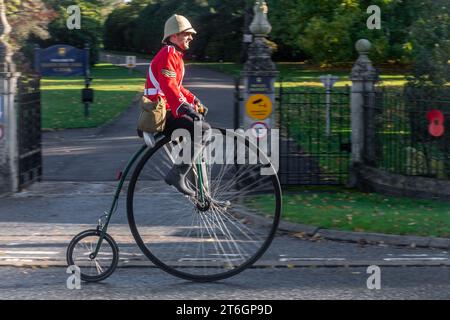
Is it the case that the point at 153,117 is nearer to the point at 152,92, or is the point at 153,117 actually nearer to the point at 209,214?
the point at 152,92

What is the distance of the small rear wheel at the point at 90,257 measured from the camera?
7457 mm

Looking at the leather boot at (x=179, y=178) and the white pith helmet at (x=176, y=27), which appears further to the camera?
the leather boot at (x=179, y=178)

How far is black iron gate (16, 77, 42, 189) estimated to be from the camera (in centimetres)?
1293

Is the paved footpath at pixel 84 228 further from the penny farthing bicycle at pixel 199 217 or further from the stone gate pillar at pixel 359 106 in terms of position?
the stone gate pillar at pixel 359 106

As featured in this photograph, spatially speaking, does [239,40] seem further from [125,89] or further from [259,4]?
[259,4]

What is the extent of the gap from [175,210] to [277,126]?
19.0ft

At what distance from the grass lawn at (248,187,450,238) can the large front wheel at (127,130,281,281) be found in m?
0.98

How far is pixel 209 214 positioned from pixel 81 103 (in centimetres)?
2279

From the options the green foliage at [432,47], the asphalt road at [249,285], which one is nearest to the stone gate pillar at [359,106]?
the green foliage at [432,47]

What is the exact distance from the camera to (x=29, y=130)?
13352 millimetres

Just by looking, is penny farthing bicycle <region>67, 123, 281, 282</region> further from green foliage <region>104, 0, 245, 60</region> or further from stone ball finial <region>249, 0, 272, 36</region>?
green foliage <region>104, 0, 245, 60</region>

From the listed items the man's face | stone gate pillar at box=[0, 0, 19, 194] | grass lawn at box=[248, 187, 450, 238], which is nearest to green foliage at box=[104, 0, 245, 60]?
stone gate pillar at box=[0, 0, 19, 194]

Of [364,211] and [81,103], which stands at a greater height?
[81,103]

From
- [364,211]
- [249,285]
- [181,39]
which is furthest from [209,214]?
[364,211]
